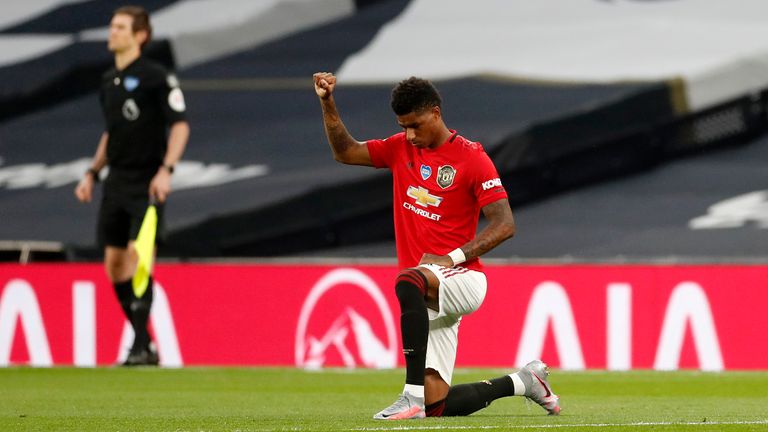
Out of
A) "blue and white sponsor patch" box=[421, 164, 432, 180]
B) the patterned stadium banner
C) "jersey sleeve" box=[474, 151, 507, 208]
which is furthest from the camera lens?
the patterned stadium banner

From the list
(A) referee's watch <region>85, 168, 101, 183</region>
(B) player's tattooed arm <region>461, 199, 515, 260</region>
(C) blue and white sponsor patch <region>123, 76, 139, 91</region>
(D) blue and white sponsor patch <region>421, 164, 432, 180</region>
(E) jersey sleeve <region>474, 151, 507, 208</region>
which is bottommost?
(B) player's tattooed arm <region>461, 199, 515, 260</region>

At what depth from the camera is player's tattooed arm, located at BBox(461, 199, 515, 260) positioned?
5.57 metres

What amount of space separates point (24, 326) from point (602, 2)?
7940 millimetres

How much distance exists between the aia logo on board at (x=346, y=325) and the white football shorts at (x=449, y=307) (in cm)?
408

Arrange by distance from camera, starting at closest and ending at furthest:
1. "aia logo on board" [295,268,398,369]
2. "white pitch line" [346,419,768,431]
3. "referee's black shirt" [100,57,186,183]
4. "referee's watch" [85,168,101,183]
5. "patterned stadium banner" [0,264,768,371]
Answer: "white pitch line" [346,419,768,431] < "referee's black shirt" [100,57,186,183] < "referee's watch" [85,168,101,183] < "patterned stadium banner" [0,264,768,371] < "aia logo on board" [295,268,398,369]

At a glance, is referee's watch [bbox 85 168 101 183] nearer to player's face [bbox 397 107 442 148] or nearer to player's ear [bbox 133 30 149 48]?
player's ear [bbox 133 30 149 48]

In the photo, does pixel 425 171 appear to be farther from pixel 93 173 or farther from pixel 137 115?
pixel 93 173

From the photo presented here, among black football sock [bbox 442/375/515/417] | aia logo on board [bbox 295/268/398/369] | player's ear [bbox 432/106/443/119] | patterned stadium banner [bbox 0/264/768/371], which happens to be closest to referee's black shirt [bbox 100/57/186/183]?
patterned stadium banner [bbox 0/264/768/371]

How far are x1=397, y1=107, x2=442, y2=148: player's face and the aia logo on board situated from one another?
13.9ft

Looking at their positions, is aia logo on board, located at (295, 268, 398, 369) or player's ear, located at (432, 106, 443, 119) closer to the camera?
player's ear, located at (432, 106, 443, 119)

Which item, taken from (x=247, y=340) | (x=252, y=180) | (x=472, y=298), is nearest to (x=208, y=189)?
(x=252, y=180)

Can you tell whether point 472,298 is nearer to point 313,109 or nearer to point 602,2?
point 313,109

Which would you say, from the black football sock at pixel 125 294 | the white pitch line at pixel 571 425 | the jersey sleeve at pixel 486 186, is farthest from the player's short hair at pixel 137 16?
the white pitch line at pixel 571 425

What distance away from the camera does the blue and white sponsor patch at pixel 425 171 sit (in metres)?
5.78
